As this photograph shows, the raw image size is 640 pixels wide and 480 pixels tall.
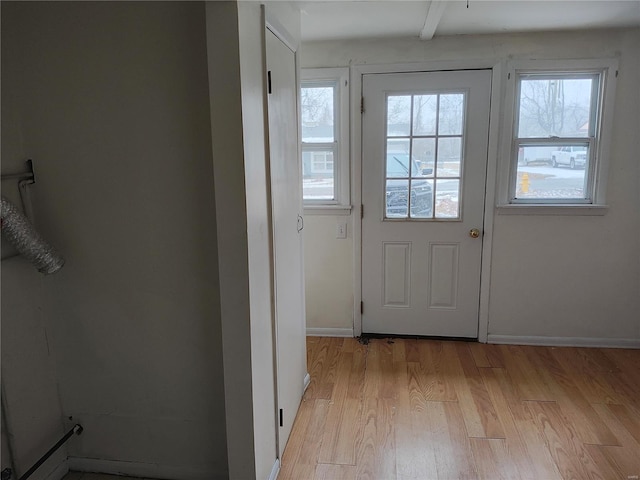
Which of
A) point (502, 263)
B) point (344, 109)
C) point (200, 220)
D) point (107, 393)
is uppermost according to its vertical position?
point (344, 109)

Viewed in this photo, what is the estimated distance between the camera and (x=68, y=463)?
2.13 m

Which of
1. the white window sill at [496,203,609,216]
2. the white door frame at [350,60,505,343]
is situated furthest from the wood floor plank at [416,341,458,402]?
the white window sill at [496,203,609,216]

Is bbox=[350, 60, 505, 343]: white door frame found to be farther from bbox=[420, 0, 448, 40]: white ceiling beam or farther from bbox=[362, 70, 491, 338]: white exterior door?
bbox=[420, 0, 448, 40]: white ceiling beam

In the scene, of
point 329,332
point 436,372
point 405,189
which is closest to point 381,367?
point 436,372

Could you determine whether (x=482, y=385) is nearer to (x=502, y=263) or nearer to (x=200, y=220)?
(x=502, y=263)

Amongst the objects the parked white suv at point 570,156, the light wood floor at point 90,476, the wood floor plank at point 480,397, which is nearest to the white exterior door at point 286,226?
the light wood floor at point 90,476

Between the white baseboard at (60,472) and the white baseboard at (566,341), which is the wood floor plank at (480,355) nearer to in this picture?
the white baseboard at (566,341)

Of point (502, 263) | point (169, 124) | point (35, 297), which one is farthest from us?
point (502, 263)

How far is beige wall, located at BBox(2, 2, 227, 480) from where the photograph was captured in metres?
1.74

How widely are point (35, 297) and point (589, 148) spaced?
340cm

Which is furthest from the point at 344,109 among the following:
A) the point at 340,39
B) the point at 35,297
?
the point at 35,297

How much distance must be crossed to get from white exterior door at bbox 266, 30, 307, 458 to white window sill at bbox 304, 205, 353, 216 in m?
0.80

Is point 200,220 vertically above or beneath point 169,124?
beneath

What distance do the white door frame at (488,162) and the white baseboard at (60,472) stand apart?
6.87ft
